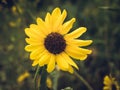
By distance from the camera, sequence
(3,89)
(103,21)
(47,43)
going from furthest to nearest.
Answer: (103,21)
(3,89)
(47,43)

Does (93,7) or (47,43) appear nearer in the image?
(47,43)

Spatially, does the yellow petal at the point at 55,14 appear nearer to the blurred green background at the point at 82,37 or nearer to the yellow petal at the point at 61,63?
the yellow petal at the point at 61,63

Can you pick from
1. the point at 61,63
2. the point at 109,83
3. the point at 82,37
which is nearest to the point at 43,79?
the point at 61,63

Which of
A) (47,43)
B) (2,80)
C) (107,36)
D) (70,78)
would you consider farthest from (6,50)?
(47,43)

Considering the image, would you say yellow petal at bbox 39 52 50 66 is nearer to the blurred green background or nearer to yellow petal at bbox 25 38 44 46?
yellow petal at bbox 25 38 44 46

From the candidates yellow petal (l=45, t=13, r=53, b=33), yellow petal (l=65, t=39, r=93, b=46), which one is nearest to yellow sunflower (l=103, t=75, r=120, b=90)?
yellow petal (l=65, t=39, r=93, b=46)

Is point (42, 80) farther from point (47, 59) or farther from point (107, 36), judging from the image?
point (107, 36)

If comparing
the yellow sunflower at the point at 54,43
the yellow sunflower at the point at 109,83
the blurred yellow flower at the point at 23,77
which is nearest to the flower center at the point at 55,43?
the yellow sunflower at the point at 54,43
